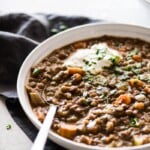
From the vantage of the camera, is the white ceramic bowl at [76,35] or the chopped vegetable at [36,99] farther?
the white ceramic bowl at [76,35]

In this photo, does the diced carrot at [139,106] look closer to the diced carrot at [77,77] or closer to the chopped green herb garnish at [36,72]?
the diced carrot at [77,77]

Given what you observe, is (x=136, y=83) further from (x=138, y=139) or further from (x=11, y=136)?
(x=11, y=136)

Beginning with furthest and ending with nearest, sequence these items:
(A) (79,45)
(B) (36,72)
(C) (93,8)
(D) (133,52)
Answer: (C) (93,8), (A) (79,45), (D) (133,52), (B) (36,72)

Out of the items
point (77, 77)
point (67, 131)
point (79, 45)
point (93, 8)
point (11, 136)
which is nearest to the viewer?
point (67, 131)

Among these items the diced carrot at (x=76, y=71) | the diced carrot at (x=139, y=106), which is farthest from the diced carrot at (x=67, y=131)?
the diced carrot at (x=76, y=71)

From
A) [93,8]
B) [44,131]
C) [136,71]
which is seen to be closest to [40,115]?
[44,131]

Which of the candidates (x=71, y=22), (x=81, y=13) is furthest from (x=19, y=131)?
(x=81, y=13)

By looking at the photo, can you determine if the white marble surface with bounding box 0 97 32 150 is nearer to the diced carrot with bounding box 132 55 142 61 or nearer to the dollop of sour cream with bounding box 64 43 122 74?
the dollop of sour cream with bounding box 64 43 122 74
